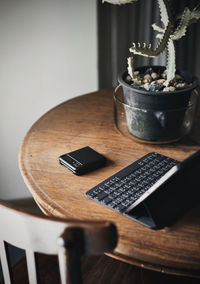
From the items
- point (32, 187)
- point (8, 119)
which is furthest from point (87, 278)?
point (8, 119)

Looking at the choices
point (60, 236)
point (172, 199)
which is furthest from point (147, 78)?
point (60, 236)

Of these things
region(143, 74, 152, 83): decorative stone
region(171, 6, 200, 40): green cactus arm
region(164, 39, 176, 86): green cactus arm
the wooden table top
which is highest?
region(171, 6, 200, 40): green cactus arm

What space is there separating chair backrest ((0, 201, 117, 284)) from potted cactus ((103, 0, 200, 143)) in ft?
1.74

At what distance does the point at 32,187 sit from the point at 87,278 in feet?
0.91

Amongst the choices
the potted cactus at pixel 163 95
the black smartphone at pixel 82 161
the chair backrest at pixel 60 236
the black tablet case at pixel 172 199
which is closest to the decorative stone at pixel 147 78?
the potted cactus at pixel 163 95

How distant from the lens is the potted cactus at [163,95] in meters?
0.99

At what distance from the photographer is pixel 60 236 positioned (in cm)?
53

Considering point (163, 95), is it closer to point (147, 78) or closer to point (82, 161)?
point (147, 78)

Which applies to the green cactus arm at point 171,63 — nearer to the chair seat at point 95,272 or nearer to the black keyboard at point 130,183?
the black keyboard at point 130,183

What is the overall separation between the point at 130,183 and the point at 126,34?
3.55 ft

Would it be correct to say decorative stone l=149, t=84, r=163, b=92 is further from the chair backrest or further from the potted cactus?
the chair backrest

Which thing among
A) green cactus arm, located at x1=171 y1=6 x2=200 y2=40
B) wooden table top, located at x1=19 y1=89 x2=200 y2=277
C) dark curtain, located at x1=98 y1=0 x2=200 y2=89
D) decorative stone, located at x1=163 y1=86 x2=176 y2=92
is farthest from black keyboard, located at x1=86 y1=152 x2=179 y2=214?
dark curtain, located at x1=98 y1=0 x2=200 y2=89

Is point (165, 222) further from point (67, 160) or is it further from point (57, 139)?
point (57, 139)

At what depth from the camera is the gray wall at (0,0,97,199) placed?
1643 mm
